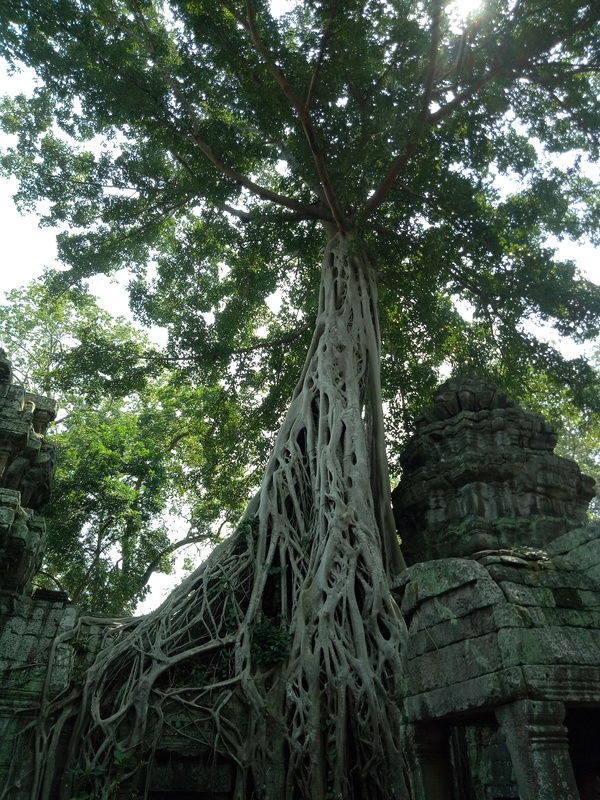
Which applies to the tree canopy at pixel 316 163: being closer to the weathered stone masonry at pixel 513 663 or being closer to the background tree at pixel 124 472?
the background tree at pixel 124 472

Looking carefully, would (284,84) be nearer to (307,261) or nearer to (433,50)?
(433,50)

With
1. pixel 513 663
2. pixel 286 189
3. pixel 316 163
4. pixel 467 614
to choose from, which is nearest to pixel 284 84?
pixel 316 163

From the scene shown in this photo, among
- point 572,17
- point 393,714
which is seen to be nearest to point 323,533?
point 393,714

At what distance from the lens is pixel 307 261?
1005 centimetres

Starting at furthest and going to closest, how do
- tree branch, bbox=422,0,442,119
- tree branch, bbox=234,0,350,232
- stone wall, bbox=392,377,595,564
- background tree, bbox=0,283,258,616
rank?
background tree, bbox=0,283,258,616 < stone wall, bbox=392,377,595,564 < tree branch, bbox=234,0,350,232 < tree branch, bbox=422,0,442,119

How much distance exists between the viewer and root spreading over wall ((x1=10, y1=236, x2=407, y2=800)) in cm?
409

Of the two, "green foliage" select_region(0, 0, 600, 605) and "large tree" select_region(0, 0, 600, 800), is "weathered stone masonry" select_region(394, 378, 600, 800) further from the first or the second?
"green foliage" select_region(0, 0, 600, 605)

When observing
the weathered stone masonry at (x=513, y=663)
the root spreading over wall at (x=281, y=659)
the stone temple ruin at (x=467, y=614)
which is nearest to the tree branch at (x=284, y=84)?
the root spreading over wall at (x=281, y=659)

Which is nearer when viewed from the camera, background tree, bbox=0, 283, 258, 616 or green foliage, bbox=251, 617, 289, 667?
green foliage, bbox=251, 617, 289, 667

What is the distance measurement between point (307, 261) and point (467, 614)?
26.9ft

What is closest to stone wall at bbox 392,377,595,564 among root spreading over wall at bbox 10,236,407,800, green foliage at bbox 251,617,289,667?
root spreading over wall at bbox 10,236,407,800

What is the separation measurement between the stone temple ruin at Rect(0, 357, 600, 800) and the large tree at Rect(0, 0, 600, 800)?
40 centimetres

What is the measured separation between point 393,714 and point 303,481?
2.49m

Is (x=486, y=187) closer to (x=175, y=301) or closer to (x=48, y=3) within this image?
(x=175, y=301)
